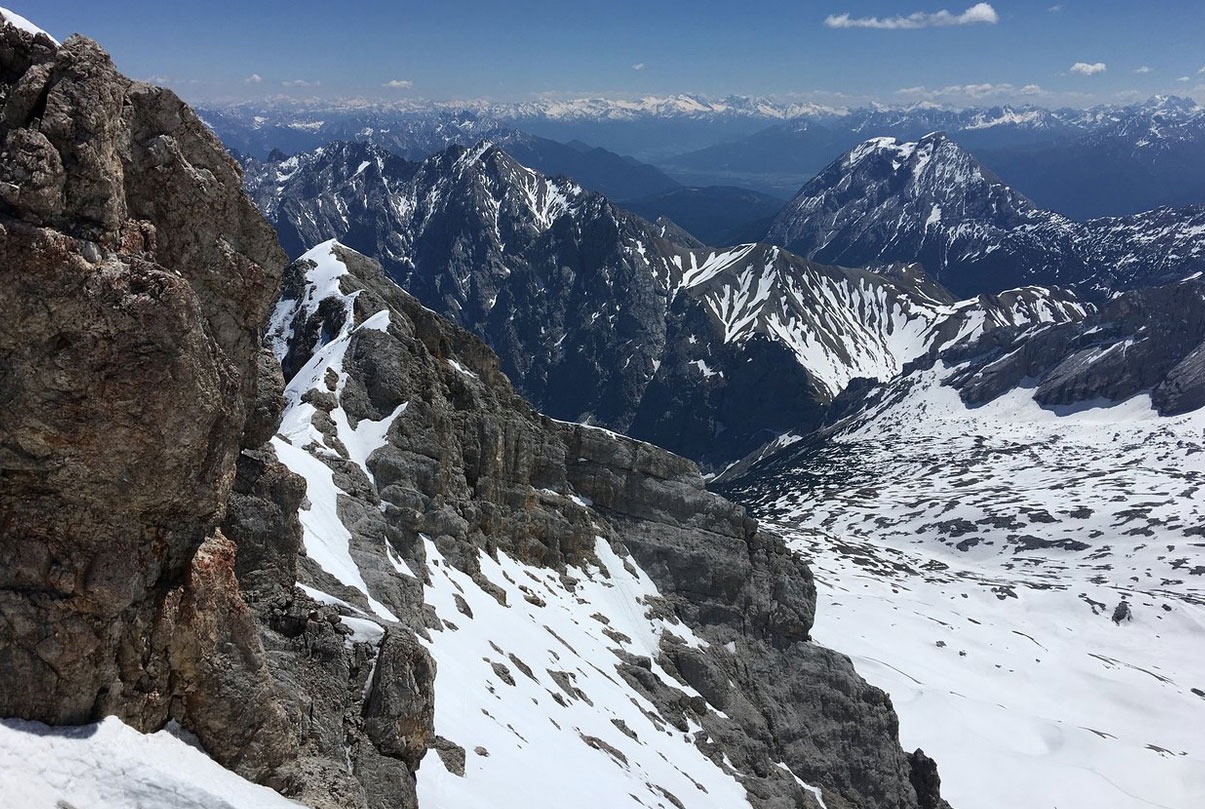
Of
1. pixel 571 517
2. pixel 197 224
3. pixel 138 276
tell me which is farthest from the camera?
pixel 571 517

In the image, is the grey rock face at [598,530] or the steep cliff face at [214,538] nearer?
the steep cliff face at [214,538]

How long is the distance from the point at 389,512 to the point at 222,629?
26.9 metres

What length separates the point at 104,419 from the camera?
13.3m

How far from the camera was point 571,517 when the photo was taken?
6275 cm

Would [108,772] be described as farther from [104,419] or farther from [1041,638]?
[1041,638]

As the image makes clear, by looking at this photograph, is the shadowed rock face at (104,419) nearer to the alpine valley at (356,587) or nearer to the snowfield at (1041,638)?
the alpine valley at (356,587)

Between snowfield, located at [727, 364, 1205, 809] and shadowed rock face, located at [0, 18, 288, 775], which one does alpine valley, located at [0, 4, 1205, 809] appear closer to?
shadowed rock face, located at [0, 18, 288, 775]

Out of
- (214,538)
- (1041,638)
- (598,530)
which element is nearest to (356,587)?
(214,538)

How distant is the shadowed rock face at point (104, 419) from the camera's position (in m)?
12.7

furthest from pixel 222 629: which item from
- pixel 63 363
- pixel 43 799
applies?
pixel 63 363

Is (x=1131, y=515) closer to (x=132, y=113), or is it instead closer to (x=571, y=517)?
(x=571, y=517)

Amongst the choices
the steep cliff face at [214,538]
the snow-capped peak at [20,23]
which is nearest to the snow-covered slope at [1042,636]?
the steep cliff face at [214,538]

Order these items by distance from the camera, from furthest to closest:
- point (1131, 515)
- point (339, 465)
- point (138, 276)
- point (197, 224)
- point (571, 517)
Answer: point (1131, 515) → point (571, 517) → point (339, 465) → point (197, 224) → point (138, 276)

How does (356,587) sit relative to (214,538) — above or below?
below
